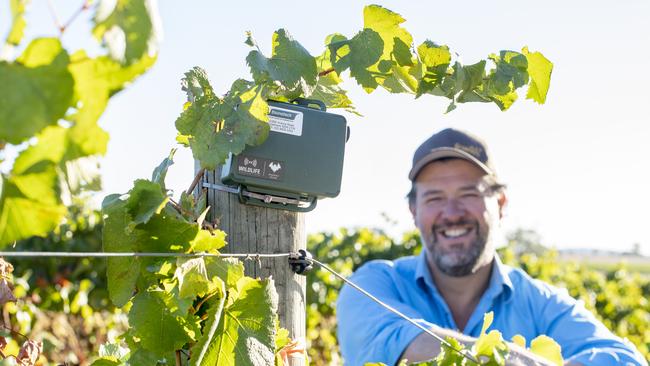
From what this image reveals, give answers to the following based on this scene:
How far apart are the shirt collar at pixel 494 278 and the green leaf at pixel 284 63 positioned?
2240mm

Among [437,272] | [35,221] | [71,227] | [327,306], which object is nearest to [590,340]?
[437,272]

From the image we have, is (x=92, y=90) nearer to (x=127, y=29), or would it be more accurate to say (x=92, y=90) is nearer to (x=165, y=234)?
(x=127, y=29)

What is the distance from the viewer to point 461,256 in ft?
12.3

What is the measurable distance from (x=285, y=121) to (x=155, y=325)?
0.50 metres

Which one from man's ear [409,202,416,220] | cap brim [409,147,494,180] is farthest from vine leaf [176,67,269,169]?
man's ear [409,202,416,220]

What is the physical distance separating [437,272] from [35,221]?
10.0 ft

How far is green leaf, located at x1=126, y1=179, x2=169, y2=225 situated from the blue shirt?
1.69 metres

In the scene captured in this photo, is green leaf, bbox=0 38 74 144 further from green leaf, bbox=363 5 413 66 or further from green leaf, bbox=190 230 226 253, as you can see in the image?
green leaf, bbox=363 5 413 66

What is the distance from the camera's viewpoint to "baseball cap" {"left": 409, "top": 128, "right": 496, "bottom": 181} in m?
3.72

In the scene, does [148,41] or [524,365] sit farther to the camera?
[524,365]

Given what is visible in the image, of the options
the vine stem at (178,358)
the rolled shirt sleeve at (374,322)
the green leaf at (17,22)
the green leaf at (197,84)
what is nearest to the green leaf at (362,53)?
the green leaf at (197,84)

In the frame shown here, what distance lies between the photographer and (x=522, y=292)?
3.65 meters

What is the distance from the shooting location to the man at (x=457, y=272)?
349 cm

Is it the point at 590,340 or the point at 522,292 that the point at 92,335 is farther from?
the point at 590,340
